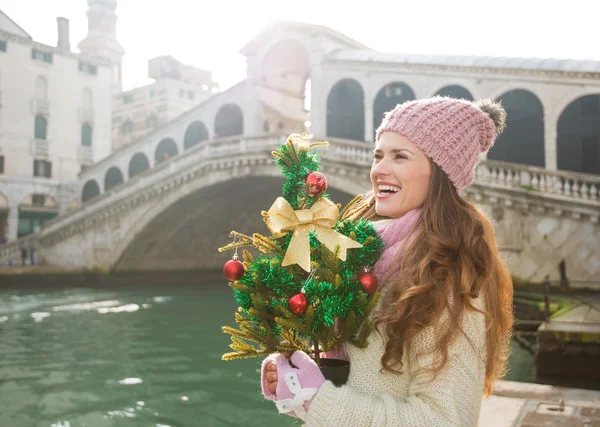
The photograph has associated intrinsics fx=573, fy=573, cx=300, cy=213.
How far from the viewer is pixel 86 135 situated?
27.4 m

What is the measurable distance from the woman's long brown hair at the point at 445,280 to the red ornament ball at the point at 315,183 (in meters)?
0.29

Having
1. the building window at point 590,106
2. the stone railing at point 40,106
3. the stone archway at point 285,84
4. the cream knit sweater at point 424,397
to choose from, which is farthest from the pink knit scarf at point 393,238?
the stone railing at point 40,106

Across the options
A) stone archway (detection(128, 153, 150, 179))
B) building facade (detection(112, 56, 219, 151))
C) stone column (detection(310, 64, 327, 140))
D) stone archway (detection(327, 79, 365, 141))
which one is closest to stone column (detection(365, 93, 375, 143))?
stone archway (detection(327, 79, 365, 141))

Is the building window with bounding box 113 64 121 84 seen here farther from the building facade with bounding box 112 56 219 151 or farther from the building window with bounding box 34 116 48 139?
the building window with bounding box 34 116 48 139

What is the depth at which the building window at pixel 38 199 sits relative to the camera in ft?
82.5

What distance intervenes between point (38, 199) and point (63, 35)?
26.3 ft

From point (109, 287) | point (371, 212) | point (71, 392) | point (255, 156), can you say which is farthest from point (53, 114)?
point (371, 212)

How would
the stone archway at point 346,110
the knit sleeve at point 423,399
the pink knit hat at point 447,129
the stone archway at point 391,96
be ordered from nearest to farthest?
the knit sleeve at point 423,399 → the pink knit hat at point 447,129 → the stone archway at point 391,96 → the stone archway at point 346,110

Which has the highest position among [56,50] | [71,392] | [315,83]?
[56,50]

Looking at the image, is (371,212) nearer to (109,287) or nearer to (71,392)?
(71,392)

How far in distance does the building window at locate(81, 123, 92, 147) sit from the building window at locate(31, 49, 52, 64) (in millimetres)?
3291

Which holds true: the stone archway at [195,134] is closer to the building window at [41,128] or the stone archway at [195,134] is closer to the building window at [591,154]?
the building window at [41,128]

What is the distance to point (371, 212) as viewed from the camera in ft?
6.45

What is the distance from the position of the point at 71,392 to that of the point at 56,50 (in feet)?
75.9
